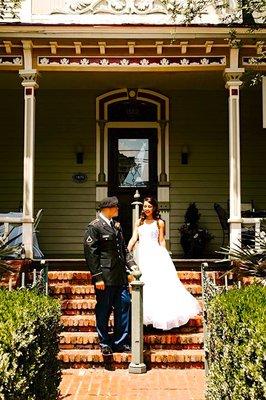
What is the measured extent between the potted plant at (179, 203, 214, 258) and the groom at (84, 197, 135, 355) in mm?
4471

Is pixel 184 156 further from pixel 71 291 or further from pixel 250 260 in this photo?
pixel 71 291

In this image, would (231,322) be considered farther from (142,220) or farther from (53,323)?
(142,220)

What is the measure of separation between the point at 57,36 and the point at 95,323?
442 centimetres

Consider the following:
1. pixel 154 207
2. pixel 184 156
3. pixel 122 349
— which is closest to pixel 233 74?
pixel 154 207

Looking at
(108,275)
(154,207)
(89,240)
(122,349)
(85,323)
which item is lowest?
(122,349)

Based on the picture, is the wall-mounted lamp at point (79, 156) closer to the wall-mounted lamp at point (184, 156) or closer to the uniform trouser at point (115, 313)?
the wall-mounted lamp at point (184, 156)

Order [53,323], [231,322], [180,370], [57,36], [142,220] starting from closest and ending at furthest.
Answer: [231,322] → [53,323] → [180,370] → [142,220] → [57,36]

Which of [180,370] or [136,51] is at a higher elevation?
[136,51]

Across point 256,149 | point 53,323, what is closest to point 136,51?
point 256,149

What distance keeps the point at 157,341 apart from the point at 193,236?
445 cm

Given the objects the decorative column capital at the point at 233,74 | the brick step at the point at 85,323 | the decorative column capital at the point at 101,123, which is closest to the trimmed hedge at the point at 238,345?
the brick step at the point at 85,323

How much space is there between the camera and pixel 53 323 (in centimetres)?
411

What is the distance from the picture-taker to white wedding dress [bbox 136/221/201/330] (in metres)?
6.63

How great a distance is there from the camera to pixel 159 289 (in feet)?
22.6
